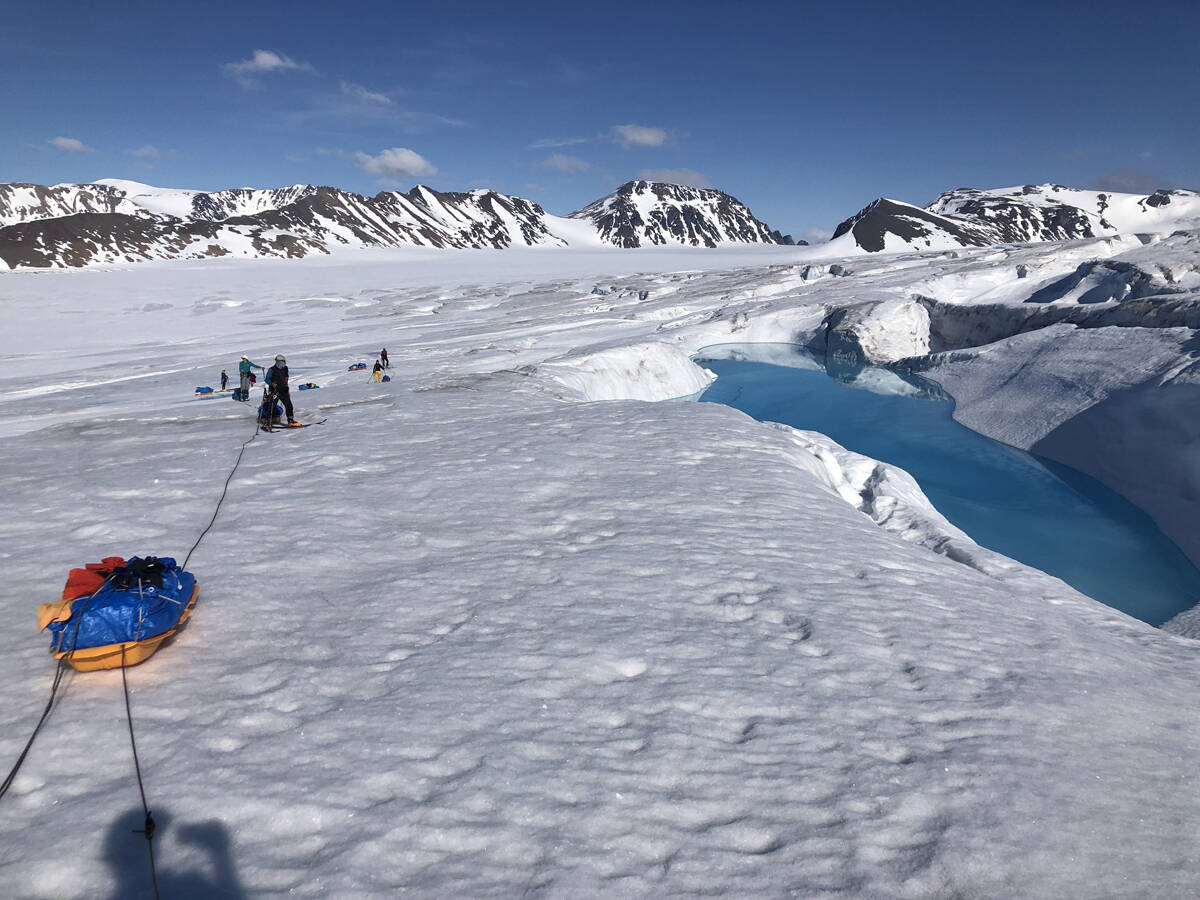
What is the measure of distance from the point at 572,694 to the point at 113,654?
9.47 feet

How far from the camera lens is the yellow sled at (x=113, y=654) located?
13.0ft

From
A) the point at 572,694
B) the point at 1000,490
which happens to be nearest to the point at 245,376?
the point at 572,694

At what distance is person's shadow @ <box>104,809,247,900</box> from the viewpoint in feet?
8.80

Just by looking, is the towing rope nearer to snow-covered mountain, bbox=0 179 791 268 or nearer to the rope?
the rope

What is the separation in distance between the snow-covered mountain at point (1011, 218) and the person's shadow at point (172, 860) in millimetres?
128027

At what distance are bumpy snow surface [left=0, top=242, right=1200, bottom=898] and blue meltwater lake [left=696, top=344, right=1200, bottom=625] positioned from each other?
4.24 metres

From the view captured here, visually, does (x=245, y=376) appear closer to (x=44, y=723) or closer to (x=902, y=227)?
(x=44, y=723)

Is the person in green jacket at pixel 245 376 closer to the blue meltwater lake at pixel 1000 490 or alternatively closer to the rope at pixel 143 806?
the rope at pixel 143 806

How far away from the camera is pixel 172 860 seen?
2812 mm

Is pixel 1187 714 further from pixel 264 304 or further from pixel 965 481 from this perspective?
pixel 264 304

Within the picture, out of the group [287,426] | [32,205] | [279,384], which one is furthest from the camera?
[32,205]

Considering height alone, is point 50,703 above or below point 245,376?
below

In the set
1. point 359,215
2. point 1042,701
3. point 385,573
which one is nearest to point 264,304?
point 385,573

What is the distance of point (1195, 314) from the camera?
16656mm
